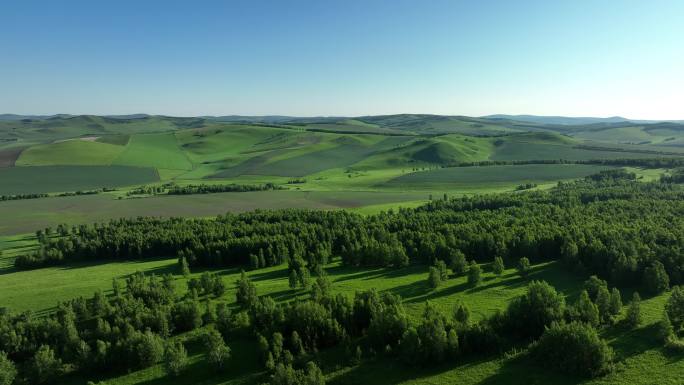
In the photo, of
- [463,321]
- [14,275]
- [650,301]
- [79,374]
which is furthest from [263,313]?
[14,275]

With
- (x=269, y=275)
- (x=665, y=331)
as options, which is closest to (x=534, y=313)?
(x=665, y=331)

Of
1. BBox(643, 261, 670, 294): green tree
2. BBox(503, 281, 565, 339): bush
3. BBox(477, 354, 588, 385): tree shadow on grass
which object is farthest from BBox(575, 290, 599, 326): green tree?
BBox(643, 261, 670, 294): green tree

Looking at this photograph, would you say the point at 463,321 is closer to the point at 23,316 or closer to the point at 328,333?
the point at 328,333

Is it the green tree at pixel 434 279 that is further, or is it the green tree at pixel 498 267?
the green tree at pixel 498 267

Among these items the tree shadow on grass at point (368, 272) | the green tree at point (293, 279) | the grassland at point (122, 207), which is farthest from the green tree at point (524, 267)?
the grassland at point (122, 207)

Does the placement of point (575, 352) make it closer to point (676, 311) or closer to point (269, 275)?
point (676, 311)

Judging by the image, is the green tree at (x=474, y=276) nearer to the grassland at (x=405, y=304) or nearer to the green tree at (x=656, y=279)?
the grassland at (x=405, y=304)

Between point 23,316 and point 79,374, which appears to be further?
point 23,316
